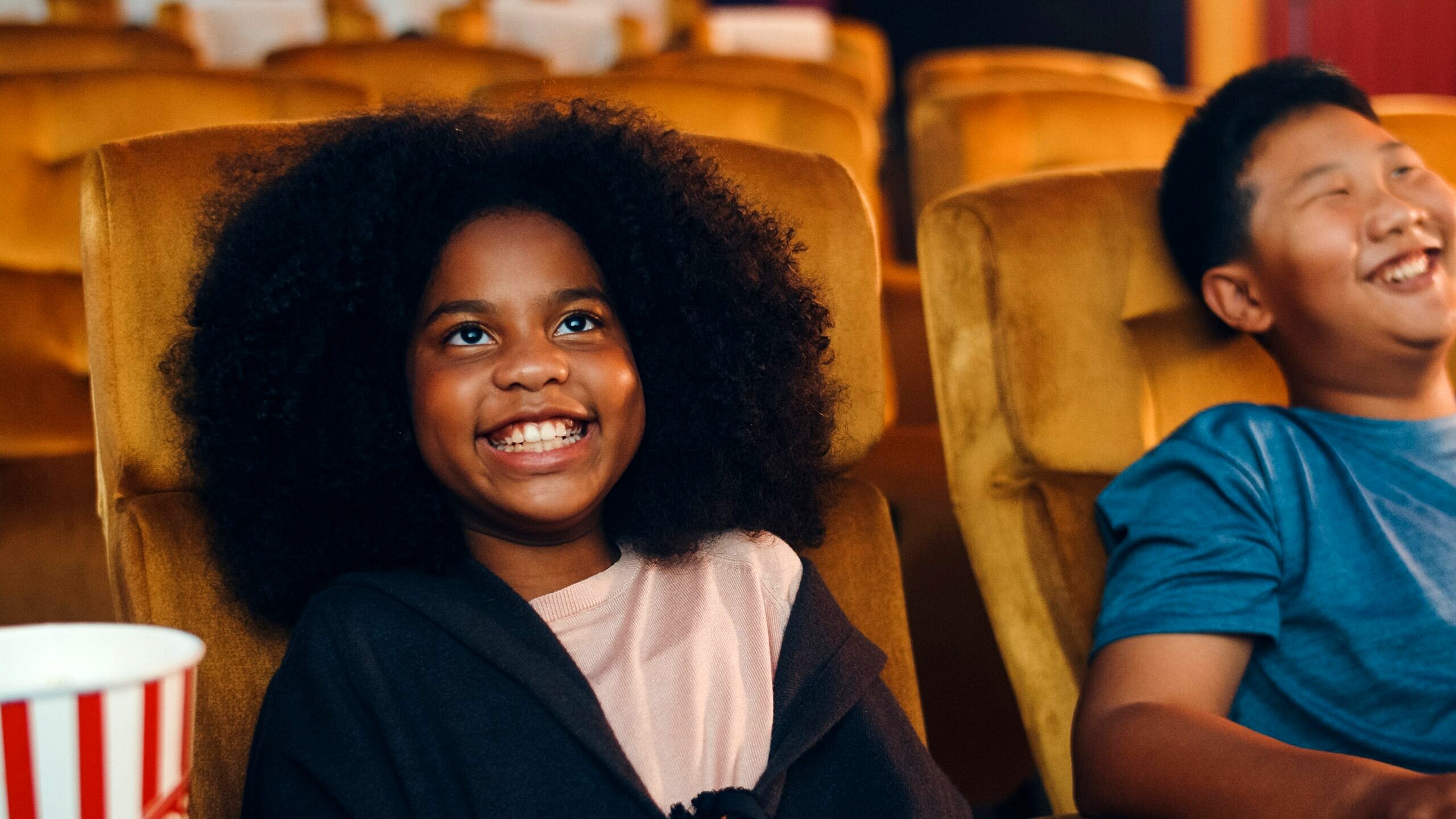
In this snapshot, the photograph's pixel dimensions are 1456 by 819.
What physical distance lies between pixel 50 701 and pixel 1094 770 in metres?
0.70

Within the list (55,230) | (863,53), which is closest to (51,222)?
(55,230)

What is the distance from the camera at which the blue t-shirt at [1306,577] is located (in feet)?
3.22

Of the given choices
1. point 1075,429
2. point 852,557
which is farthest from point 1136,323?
point 852,557

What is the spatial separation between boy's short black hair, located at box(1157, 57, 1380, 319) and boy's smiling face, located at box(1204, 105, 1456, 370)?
0.04ft

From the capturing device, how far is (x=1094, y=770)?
36.7 inches

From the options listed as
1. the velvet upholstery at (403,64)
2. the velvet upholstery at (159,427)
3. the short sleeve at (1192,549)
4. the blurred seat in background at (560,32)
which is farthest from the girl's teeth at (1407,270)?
the blurred seat in background at (560,32)

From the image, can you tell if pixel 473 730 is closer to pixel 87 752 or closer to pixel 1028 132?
pixel 87 752

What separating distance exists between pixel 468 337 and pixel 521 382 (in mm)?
71

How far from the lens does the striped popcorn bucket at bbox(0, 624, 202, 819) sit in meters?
0.48

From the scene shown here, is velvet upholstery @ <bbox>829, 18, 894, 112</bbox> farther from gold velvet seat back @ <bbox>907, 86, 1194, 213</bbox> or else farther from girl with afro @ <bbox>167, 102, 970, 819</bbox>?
girl with afro @ <bbox>167, 102, 970, 819</bbox>

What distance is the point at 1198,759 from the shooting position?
0.86 m

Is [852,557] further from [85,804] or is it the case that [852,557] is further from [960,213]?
[85,804]

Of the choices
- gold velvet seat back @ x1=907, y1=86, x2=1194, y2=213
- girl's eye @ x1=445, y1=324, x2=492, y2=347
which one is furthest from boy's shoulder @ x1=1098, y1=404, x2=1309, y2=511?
gold velvet seat back @ x1=907, y1=86, x2=1194, y2=213

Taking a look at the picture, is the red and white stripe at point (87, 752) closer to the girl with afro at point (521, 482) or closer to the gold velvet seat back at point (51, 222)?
the girl with afro at point (521, 482)
